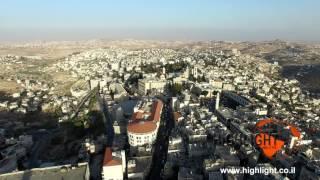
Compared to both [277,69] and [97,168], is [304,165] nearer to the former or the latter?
[97,168]

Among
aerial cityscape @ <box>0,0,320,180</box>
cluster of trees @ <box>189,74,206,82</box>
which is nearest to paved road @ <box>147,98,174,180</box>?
aerial cityscape @ <box>0,0,320,180</box>

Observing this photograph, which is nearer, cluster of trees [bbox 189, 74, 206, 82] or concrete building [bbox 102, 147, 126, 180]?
concrete building [bbox 102, 147, 126, 180]

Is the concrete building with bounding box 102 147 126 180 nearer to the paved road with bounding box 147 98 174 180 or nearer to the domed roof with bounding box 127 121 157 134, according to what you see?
the paved road with bounding box 147 98 174 180

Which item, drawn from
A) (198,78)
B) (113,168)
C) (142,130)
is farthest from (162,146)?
(198,78)

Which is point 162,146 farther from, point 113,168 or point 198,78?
point 198,78

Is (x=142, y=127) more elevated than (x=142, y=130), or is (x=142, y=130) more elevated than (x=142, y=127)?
(x=142, y=127)

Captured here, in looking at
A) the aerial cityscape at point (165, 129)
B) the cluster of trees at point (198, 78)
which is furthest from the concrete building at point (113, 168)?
the cluster of trees at point (198, 78)

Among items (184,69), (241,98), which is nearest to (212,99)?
(241,98)

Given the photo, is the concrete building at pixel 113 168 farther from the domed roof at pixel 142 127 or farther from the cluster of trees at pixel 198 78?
the cluster of trees at pixel 198 78
